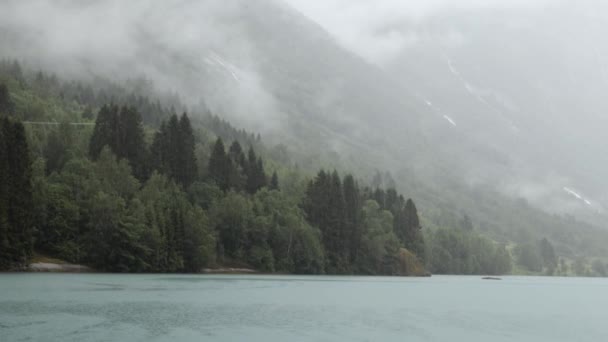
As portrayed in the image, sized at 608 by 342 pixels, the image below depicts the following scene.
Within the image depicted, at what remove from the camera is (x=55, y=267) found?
411 feet

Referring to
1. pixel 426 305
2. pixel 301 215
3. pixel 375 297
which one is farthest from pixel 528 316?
pixel 301 215

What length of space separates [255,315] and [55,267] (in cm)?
6485

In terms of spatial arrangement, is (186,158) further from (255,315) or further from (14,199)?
(255,315)

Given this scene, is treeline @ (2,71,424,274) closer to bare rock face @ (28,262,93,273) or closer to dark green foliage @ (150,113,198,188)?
dark green foliage @ (150,113,198,188)

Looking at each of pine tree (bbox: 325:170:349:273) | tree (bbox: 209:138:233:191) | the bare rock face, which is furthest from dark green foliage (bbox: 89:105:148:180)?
pine tree (bbox: 325:170:349:273)

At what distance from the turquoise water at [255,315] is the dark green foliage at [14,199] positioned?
358 inches

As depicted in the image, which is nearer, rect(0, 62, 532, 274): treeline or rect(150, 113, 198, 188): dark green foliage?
rect(0, 62, 532, 274): treeline

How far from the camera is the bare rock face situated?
120438 mm

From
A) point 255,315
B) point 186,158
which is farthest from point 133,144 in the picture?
point 255,315

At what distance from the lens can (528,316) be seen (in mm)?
86750

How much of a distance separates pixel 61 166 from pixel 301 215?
61177 mm

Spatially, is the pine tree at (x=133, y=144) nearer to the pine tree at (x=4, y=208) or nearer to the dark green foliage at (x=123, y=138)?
the dark green foliage at (x=123, y=138)

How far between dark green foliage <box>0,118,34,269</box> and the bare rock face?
5.22m

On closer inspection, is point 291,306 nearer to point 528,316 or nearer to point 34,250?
point 528,316
